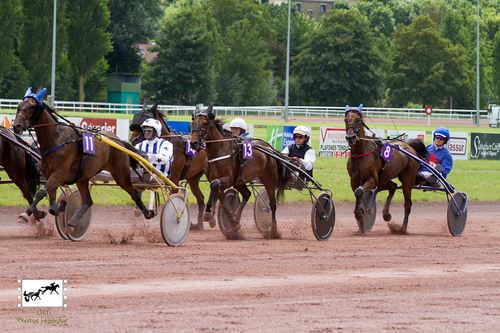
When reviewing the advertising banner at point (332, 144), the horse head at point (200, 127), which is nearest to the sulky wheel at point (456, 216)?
the horse head at point (200, 127)

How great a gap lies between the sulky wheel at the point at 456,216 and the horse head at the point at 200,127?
12.7 feet

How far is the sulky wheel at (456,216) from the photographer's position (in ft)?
33.2

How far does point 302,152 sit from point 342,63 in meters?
44.0

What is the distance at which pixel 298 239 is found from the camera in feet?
30.3

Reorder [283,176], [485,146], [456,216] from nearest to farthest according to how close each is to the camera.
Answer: [283,176] < [456,216] < [485,146]

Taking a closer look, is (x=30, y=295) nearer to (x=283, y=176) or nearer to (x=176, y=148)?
(x=176, y=148)

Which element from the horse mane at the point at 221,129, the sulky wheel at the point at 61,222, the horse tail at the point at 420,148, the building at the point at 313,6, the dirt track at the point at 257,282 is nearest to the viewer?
the dirt track at the point at 257,282

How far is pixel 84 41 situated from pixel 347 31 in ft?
73.6

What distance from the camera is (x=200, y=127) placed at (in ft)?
27.3

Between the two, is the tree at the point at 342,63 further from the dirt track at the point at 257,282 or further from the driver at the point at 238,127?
the dirt track at the point at 257,282

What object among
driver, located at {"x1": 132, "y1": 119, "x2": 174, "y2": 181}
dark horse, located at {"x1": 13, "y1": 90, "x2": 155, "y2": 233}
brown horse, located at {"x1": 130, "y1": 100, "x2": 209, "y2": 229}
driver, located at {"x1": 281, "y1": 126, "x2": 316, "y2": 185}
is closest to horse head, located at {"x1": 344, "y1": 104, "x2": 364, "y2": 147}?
driver, located at {"x1": 281, "y1": 126, "x2": 316, "y2": 185}

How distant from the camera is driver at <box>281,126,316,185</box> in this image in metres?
9.64

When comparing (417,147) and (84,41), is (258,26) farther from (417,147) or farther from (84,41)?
(417,147)

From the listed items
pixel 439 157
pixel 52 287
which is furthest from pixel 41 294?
pixel 439 157
